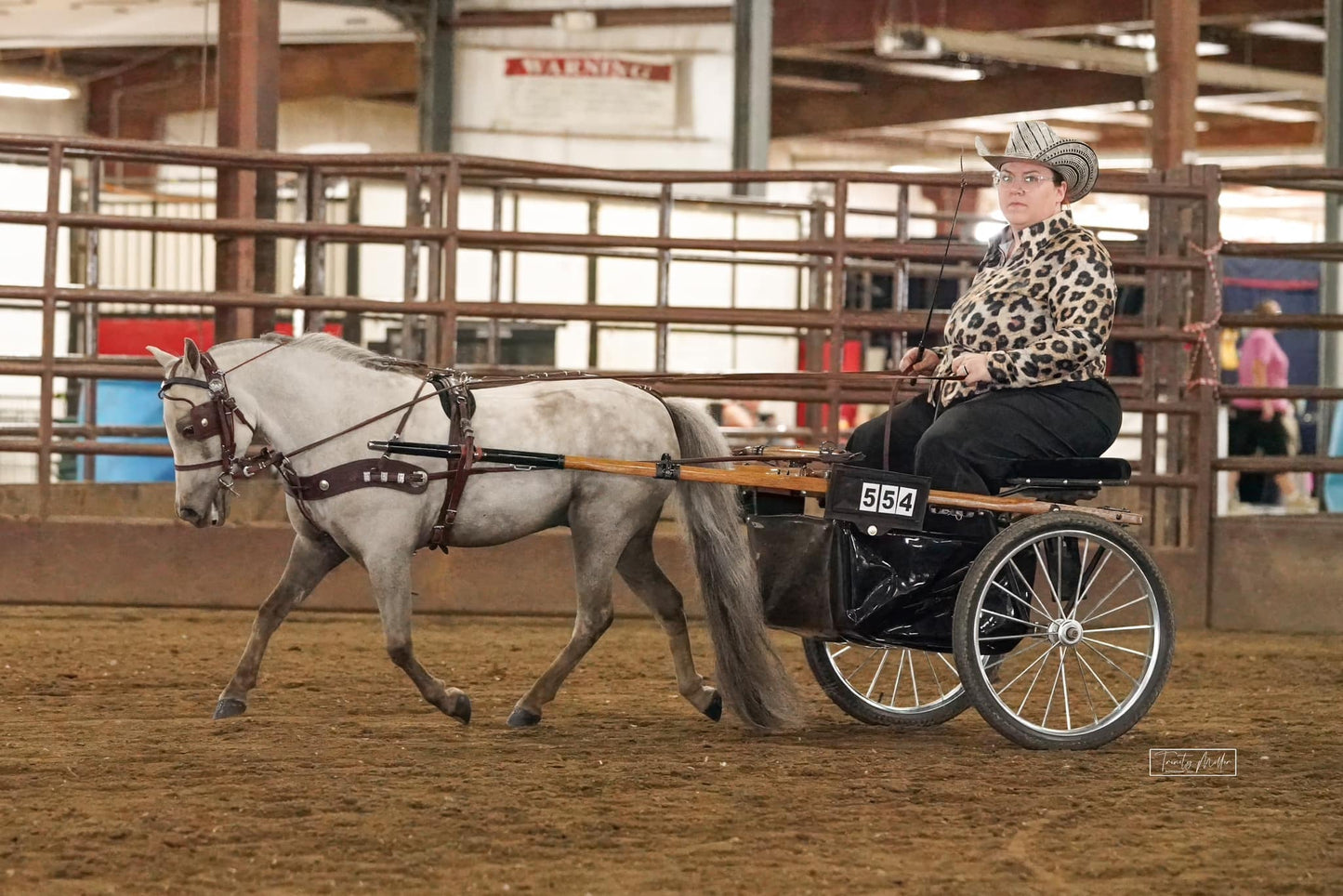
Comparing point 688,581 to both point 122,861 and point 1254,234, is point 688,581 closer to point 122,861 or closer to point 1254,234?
point 122,861

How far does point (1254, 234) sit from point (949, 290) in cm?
1118

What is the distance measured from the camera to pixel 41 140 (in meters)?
7.09

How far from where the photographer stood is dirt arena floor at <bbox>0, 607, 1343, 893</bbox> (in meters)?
3.04

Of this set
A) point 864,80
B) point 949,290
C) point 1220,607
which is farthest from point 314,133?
point 1220,607

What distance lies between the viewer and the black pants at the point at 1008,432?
4441 millimetres

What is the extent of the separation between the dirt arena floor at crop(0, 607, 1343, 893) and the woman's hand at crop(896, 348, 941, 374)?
1026 millimetres

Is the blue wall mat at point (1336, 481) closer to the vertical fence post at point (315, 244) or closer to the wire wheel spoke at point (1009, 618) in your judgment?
the vertical fence post at point (315, 244)

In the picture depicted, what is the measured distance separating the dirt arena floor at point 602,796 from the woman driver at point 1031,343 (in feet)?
2.59

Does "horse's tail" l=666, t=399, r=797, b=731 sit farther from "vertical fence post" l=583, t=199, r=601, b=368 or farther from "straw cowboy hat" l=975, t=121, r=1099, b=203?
"vertical fence post" l=583, t=199, r=601, b=368

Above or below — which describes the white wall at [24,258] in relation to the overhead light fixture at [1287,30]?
below

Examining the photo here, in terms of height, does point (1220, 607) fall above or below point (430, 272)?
below

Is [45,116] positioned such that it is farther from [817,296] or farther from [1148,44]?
[817,296]

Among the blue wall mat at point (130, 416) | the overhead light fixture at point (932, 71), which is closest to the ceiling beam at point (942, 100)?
the overhead light fixture at point (932, 71)

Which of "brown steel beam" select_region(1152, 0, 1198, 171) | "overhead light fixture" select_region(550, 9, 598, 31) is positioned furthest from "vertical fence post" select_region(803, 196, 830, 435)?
"overhead light fixture" select_region(550, 9, 598, 31)
